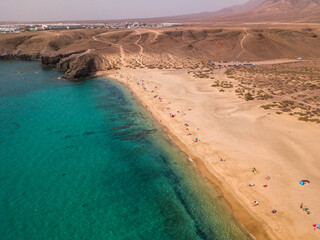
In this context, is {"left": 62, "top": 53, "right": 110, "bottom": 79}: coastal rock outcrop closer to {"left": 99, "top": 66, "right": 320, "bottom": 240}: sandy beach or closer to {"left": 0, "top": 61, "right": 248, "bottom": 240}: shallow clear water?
{"left": 0, "top": 61, "right": 248, "bottom": 240}: shallow clear water

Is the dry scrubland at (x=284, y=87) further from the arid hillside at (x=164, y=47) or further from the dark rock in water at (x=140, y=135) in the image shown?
the dark rock in water at (x=140, y=135)

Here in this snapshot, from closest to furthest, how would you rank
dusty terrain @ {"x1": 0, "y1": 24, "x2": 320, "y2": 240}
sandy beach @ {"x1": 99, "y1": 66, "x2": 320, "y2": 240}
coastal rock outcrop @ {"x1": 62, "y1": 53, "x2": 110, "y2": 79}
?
sandy beach @ {"x1": 99, "y1": 66, "x2": 320, "y2": 240}
dusty terrain @ {"x1": 0, "y1": 24, "x2": 320, "y2": 240}
coastal rock outcrop @ {"x1": 62, "y1": 53, "x2": 110, "y2": 79}

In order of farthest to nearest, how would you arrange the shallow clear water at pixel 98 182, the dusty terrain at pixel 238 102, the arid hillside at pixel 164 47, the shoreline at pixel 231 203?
the arid hillside at pixel 164 47, the dusty terrain at pixel 238 102, the shallow clear water at pixel 98 182, the shoreline at pixel 231 203

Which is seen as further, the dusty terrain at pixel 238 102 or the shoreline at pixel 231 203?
the dusty terrain at pixel 238 102

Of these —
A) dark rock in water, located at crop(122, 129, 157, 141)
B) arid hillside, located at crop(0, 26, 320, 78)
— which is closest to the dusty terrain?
arid hillside, located at crop(0, 26, 320, 78)

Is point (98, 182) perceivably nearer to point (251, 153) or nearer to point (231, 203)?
point (231, 203)

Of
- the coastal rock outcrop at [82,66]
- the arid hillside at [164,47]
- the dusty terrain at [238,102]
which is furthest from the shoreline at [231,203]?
the arid hillside at [164,47]
